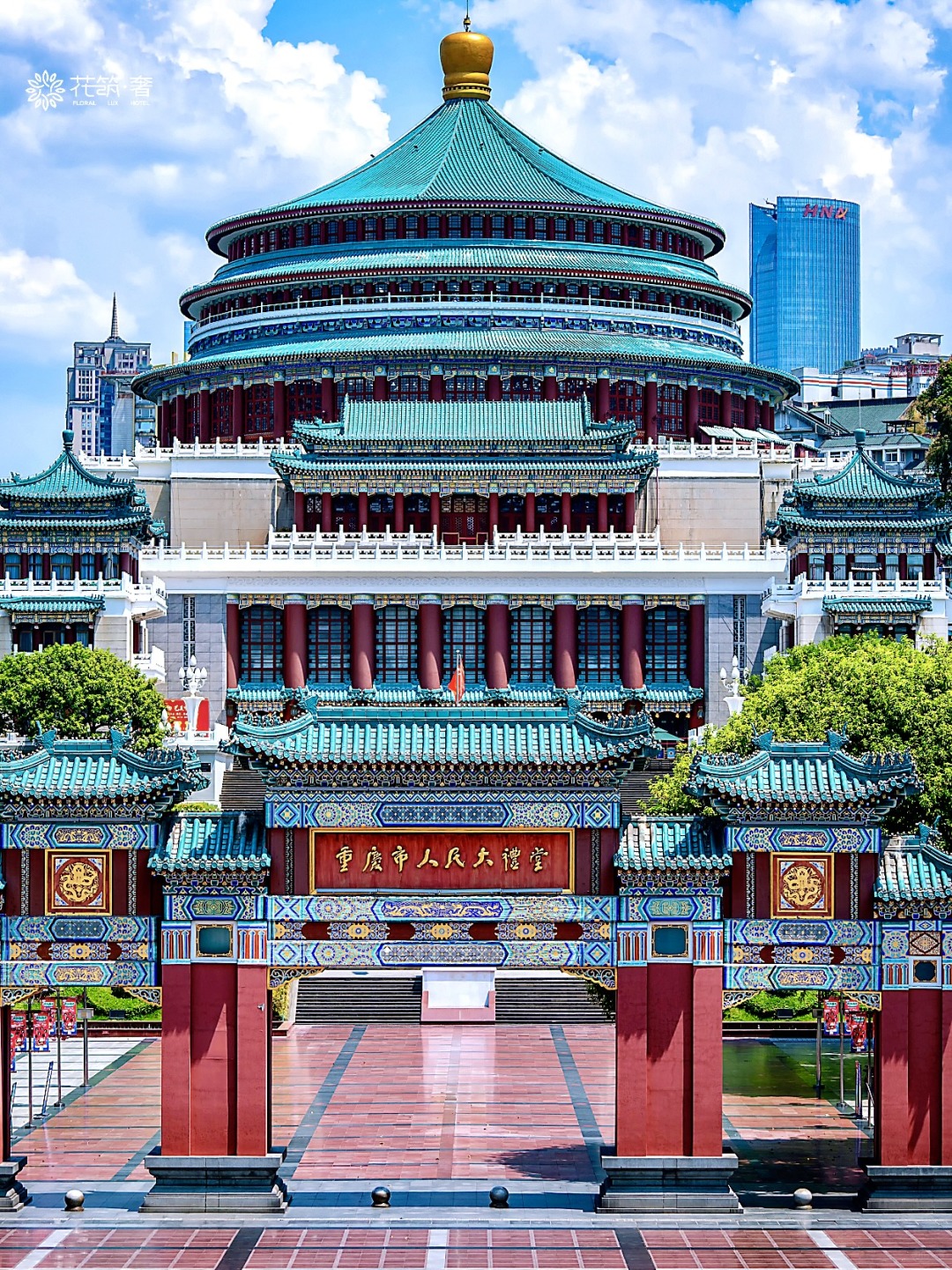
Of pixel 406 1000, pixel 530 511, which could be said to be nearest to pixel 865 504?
pixel 530 511

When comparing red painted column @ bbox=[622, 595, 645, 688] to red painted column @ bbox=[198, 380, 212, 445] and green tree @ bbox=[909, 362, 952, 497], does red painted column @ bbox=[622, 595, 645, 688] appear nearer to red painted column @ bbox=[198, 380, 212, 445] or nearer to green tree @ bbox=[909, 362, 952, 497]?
green tree @ bbox=[909, 362, 952, 497]

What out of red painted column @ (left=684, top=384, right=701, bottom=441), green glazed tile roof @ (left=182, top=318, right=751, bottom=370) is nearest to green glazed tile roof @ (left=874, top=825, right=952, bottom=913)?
green glazed tile roof @ (left=182, top=318, right=751, bottom=370)

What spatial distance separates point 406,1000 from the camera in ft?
202

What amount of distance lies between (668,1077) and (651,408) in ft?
247

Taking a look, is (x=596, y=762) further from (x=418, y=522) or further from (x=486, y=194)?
(x=486, y=194)

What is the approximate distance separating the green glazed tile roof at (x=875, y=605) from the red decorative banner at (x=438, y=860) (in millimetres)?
53119

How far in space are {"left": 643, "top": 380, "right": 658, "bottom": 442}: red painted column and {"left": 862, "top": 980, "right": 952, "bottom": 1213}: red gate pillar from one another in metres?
73.7

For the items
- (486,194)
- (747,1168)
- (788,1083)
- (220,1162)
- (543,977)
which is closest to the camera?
(220,1162)

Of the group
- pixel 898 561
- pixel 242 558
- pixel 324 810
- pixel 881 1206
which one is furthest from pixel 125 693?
pixel 881 1206

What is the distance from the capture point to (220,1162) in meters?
37.8

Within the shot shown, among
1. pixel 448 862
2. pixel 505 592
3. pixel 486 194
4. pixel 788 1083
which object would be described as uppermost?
pixel 486 194

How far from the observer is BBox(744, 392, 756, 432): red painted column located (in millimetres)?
116938

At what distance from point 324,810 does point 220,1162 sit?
6245 millimetres

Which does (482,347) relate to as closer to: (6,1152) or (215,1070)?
(215,1070)
